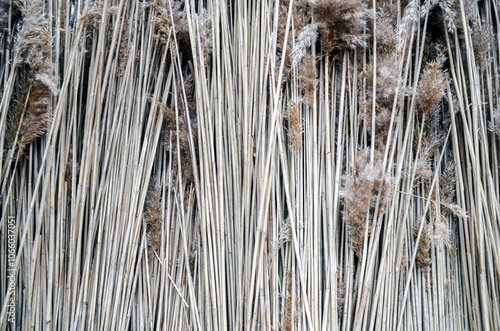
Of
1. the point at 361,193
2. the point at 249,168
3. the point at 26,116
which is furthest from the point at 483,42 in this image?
the point at 26,116

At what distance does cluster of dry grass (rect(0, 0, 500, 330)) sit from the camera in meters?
0.98

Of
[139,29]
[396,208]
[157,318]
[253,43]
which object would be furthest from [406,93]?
[157,318]

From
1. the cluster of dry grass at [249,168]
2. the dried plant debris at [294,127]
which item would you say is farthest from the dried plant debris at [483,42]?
the dried plant debris at [294,127]

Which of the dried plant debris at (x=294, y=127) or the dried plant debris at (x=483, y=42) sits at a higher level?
the dried plant debris at (x=483, y=42)

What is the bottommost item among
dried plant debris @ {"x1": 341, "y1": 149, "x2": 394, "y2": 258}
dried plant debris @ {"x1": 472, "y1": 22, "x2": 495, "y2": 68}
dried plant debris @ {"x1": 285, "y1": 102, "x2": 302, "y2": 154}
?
dried plant debris @ {"x1": 341, "y1": 149, "x2": 394, "y2": 258}

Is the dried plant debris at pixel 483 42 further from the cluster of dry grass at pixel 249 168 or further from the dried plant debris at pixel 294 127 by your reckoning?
the dried plant debris at pixel 294 127

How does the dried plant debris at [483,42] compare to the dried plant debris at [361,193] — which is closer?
the dried plant debris at [361,193]

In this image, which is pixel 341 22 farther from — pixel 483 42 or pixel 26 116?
pixel 26 116

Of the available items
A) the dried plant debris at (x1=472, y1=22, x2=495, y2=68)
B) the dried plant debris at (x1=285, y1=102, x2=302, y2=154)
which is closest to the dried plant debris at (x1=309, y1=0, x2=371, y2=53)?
the dried plant debris at (x1=285, y1=102, x2=302, y2=154)

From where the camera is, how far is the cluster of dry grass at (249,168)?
38.6 inches

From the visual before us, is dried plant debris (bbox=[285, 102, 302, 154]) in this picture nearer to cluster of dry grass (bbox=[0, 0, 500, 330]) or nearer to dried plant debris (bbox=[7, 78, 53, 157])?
cluster of dry grass (bbox=[0, 0, 500, 330])

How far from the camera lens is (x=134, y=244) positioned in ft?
3.40

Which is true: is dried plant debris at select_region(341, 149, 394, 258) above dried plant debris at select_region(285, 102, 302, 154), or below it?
below

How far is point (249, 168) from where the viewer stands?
1021mm
